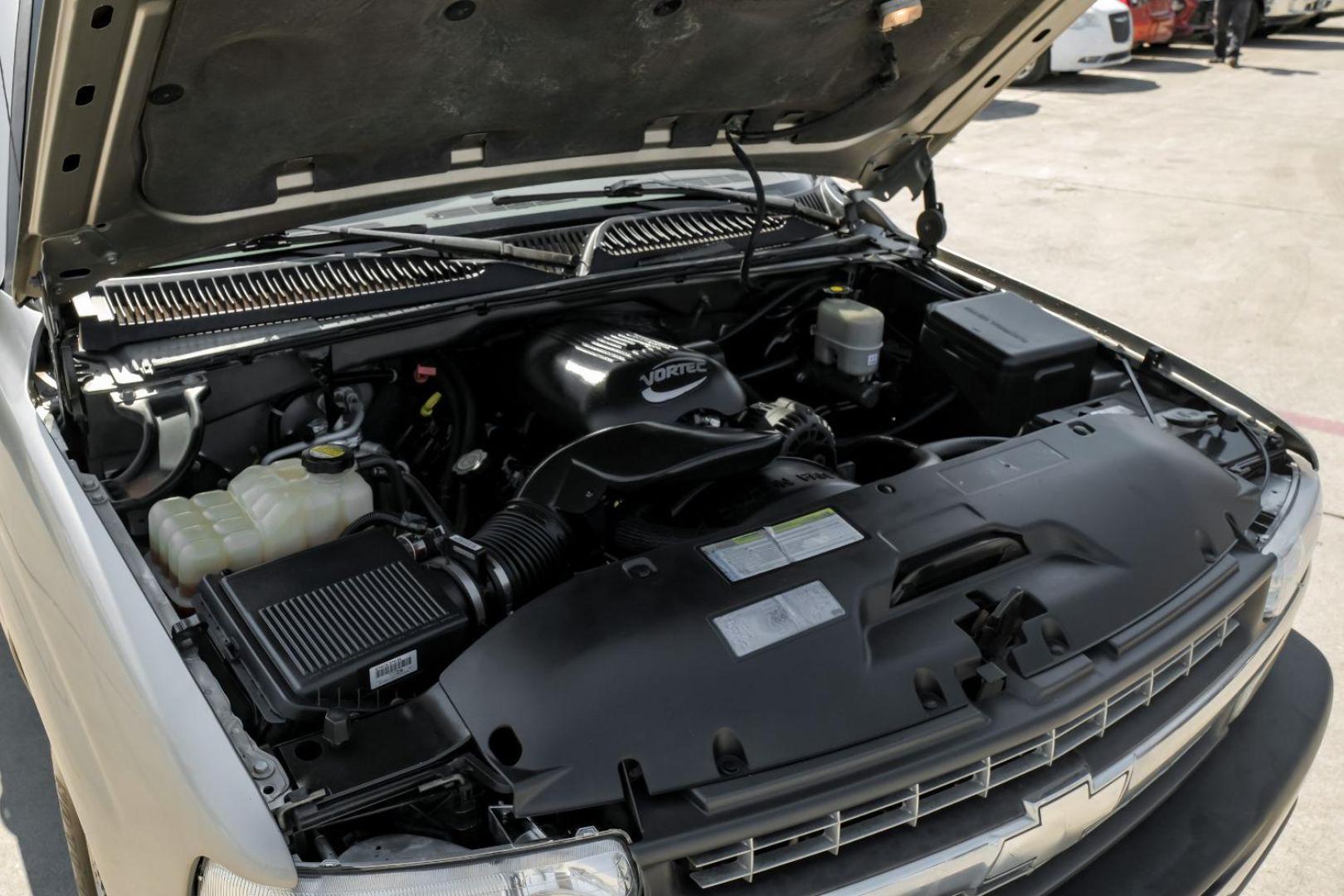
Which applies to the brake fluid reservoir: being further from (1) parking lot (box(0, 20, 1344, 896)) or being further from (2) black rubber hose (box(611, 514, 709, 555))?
(1) parking lot (box(0, 20, 1344, 896))

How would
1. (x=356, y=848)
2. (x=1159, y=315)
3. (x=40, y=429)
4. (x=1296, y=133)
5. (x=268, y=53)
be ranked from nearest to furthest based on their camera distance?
(x=356, y=848) → (x=268, y=53) → (x=40, y=429) → (x=1159, y=315) → (x=1296, y=133)

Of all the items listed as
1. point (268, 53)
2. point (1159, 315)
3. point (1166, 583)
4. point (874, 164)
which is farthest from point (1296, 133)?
point (268, 53)

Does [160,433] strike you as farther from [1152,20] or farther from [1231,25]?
[1231,25]

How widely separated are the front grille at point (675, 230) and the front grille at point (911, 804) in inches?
57.5

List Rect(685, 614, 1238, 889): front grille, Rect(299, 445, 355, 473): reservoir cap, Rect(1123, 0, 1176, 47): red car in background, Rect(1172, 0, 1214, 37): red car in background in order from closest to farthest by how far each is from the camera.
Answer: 1. Rect(685, 614, 1238, 889): front grille
2. Rect(299, 445, 355, 473): reservoir cap
3. Rect(1123, 0, 1176, 47): red car in background
4. Rect(1172, 0, 1214, 37): red car in background

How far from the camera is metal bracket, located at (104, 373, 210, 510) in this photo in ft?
6.02

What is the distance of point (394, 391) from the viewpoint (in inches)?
89.1

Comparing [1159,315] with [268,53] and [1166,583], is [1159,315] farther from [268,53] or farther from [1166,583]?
[268,53]

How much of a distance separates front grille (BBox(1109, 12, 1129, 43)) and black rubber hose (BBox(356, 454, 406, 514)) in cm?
1077

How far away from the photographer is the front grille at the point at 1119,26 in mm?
10656

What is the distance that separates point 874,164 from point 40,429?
1898 millimetres

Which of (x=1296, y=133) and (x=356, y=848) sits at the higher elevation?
(x=356, y=848)

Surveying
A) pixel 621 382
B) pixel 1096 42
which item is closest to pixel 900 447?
pixel 621 382

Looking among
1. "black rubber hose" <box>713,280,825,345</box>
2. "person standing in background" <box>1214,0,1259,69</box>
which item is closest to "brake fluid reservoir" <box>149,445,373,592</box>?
"black rubber hose" <box>713,280,825,345</box>
